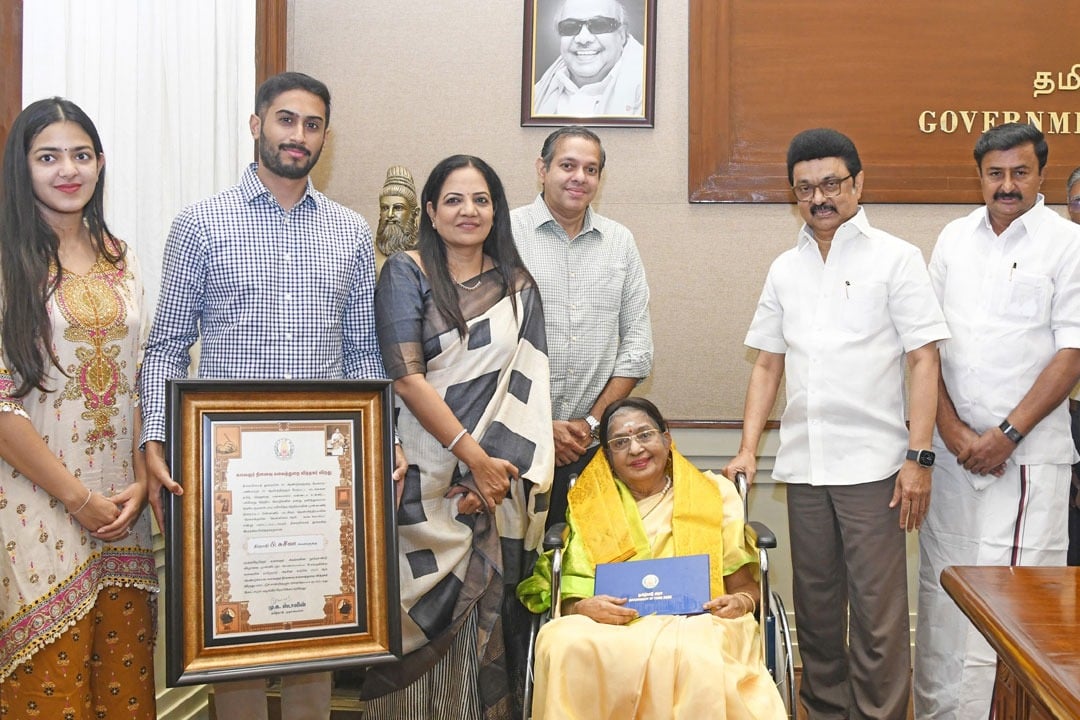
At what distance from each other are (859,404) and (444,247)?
1.35 m

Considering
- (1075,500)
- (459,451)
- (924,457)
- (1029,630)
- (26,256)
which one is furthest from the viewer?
(1075,500)

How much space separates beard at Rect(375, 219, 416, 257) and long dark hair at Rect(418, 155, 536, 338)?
59 cm

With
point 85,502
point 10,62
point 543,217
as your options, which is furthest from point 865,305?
point 10,62

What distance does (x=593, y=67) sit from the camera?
3.99 m

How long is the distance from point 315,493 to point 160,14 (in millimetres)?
1872

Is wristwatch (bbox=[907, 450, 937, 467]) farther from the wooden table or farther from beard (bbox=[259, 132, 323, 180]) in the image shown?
beard (bbox=[259, 132, 323, 180])

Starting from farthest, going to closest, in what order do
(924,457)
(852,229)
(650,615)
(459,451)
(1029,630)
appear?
(852,229) → (924,457) → (459,451) → (650,615) → (1029,630)

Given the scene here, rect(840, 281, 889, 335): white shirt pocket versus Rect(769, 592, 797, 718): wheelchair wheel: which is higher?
Rect(840, 281, 889, 335): white shirt pocket

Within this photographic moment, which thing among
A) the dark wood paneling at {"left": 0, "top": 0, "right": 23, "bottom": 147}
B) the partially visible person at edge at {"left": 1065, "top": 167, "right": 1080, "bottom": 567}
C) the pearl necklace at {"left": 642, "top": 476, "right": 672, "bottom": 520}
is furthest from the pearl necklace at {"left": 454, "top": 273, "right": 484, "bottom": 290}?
the partially visible person at edge at {"left": 1065, "top": 167, "right": 1080, "bottom": 567}

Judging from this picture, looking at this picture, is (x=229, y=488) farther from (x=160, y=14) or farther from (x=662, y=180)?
(x=662, y=180)

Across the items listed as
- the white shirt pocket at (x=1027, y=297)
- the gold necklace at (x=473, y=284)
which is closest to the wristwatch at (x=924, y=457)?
the white shirt pocket at (x=1027, y=297)

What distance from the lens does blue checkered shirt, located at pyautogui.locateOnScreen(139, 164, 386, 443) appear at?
2420mm

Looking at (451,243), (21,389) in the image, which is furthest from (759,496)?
(21,389)

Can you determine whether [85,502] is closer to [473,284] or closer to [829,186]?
[473,284]
